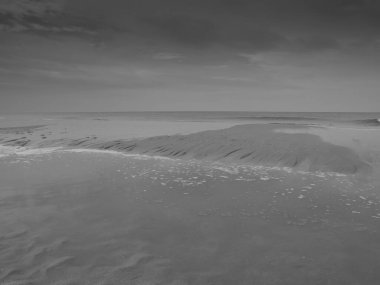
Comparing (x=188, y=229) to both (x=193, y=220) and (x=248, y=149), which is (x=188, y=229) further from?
(x=248, y=149)

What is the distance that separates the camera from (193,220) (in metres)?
5.39

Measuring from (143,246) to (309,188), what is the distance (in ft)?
15.9

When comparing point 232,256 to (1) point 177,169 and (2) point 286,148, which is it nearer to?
(1) point 177,169

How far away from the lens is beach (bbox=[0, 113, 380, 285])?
12.1 ft

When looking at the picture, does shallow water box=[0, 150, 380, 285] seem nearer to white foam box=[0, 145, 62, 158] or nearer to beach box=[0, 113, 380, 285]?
beach box=[0, 113, 380, 285]

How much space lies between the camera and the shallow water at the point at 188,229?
366cm

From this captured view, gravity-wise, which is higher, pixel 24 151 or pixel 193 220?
pixel 24 151

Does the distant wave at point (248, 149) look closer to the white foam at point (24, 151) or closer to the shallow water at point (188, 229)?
the white foam at point (24, 151)

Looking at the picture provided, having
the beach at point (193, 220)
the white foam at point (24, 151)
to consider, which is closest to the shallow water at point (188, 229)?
the beach at point (193, 220)

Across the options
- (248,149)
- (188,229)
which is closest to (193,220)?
(188,229)

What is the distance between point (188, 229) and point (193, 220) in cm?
41

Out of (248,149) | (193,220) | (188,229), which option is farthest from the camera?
(248,149)

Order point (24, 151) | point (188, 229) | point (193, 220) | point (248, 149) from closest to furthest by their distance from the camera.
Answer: point (188, 229), point (193, 220), point (248, 149), point (24, 151)

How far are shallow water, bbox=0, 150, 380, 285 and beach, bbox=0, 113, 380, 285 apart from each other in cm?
2
